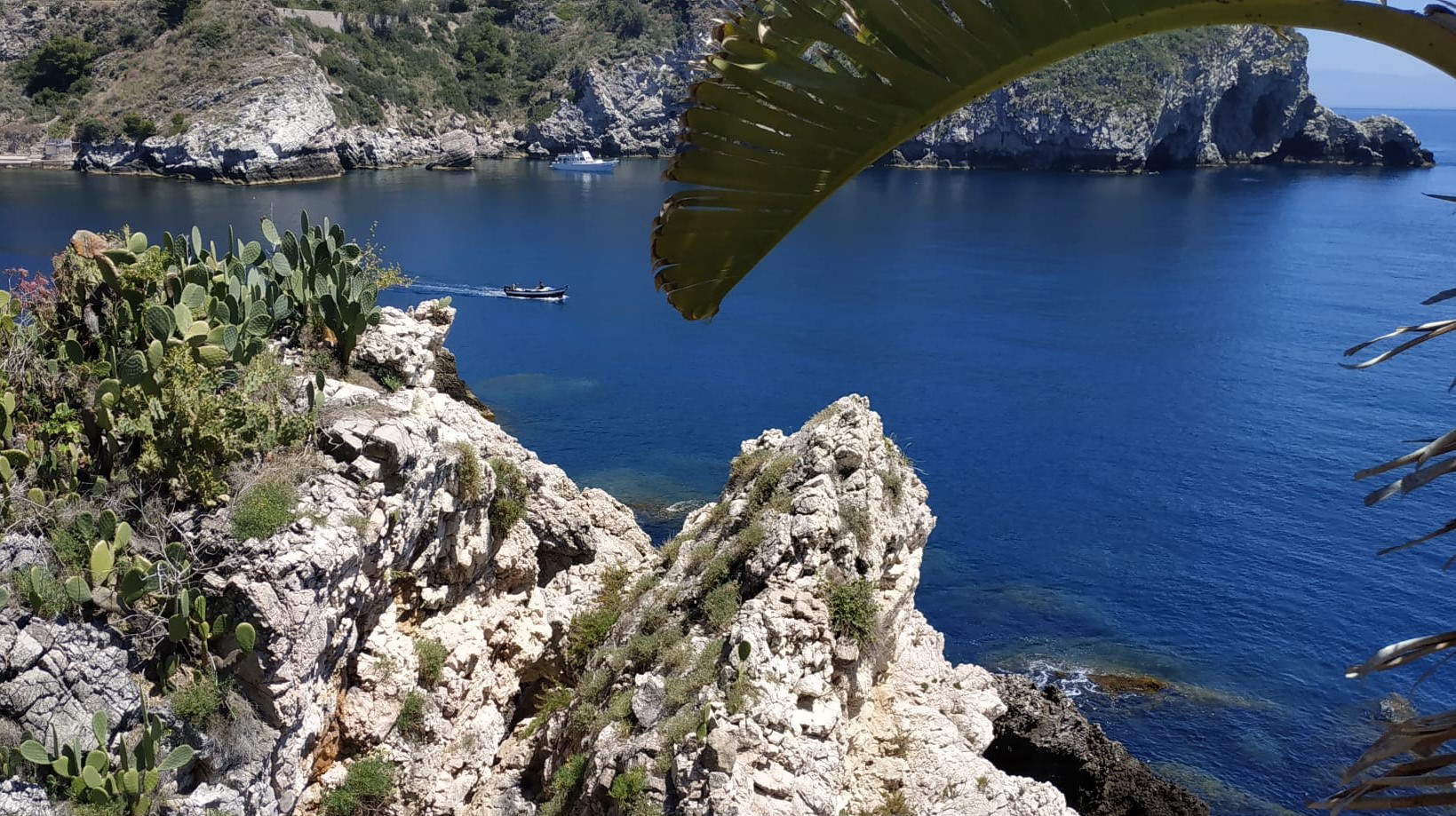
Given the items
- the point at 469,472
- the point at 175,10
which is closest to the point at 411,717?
the point at 469,472

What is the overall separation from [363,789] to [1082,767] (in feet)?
39.3

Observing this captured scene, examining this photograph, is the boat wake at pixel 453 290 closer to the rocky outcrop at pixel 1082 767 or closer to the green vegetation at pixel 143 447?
the rocky outcrop at pixel 1082 767

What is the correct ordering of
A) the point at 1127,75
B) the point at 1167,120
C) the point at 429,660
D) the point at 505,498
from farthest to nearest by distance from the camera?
the point at 1167,120, the point at 1127,75, the point at 505,498, the point at 429,660

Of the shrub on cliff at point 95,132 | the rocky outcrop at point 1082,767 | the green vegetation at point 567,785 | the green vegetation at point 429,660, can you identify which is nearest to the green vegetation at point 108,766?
the green vegetation at point 429,660

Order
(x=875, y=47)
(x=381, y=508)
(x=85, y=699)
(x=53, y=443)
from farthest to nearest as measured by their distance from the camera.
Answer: (x=381, y=508), (x=53, y=443), (x=85, y=699), (x=875, y=47)

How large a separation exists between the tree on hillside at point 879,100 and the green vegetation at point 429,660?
1029 cm

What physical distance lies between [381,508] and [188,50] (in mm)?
100747

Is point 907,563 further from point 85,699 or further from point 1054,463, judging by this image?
point 1054,463

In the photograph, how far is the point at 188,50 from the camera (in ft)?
316

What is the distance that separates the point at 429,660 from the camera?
41.9 ft

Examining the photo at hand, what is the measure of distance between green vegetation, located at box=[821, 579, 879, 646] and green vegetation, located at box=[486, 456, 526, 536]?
4.75 metres

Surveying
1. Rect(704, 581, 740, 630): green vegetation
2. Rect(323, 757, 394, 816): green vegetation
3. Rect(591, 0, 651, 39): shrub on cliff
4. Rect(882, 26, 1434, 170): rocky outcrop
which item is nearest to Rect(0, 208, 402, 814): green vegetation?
Rect(323, 757, 394, 816): green vegetation

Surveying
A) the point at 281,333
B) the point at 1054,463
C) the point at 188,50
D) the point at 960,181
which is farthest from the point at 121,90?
the point at 281,333

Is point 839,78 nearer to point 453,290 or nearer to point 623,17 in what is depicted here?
point 453,290
